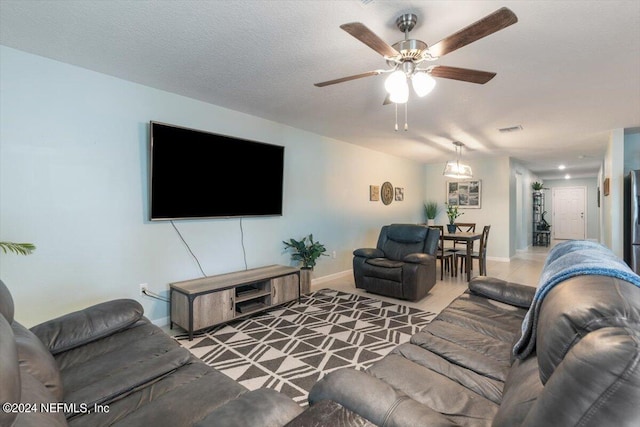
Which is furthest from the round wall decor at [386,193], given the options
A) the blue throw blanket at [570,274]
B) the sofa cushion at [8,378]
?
the sofa cushion at [8,378]

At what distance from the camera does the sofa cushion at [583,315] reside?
652mm

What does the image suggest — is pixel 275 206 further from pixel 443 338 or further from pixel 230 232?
pixel 443 338

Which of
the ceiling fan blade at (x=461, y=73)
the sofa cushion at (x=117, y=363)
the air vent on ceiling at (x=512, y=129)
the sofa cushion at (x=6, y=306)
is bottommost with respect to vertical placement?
the sofa cushion at (x=117, y=363)

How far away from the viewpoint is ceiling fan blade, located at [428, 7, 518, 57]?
132cm

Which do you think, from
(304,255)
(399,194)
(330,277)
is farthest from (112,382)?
(399,194)

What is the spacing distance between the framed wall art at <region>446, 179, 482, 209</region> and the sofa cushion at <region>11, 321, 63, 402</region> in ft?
25.3

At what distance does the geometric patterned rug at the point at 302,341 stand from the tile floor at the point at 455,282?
0.39 metres

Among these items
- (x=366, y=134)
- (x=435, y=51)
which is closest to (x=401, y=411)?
(x=435, y=51)

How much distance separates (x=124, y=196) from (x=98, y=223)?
32 cm

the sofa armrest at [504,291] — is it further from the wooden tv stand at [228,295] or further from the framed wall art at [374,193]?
the framed wall art at [374,193]

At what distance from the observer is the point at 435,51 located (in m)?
1.70

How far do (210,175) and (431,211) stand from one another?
607 centimetres

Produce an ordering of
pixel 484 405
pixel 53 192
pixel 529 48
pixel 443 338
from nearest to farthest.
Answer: pixel 484 405 < pixel 443 338 < pixel 529 48 < pixel 53 192

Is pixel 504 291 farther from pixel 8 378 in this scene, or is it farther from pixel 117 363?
pixel 8 378
